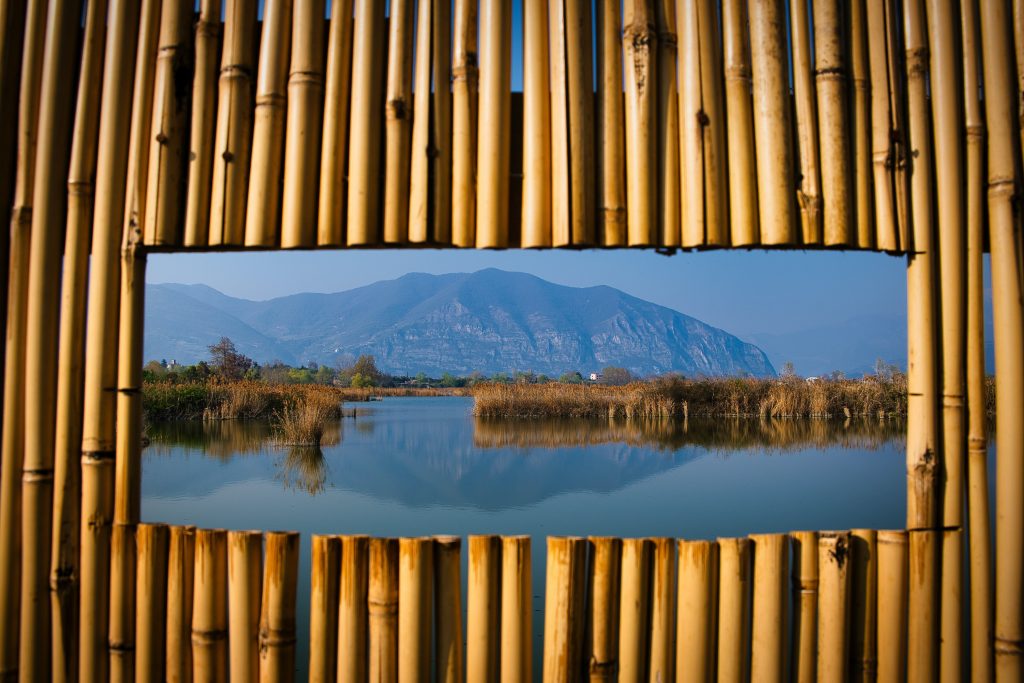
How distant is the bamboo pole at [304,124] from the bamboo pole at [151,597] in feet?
2.91

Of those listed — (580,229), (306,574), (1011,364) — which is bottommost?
(306,574)

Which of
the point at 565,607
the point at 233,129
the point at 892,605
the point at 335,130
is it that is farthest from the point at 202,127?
the point at 892,605

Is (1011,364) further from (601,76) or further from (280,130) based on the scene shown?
(280,130)

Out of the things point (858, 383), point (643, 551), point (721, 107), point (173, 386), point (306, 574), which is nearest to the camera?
point (643, 551)

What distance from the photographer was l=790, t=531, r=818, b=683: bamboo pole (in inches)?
75.9

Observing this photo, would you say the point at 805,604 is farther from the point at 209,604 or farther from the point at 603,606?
the point at 209,604

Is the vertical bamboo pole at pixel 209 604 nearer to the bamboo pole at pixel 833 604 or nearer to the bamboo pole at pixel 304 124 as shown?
the bamboo pole at pixel 304 124

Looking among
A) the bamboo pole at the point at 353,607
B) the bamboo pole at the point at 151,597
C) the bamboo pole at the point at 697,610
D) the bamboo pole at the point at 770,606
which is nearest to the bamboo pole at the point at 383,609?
the bamboo pole at the point at 353,607

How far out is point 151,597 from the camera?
78.4 inches

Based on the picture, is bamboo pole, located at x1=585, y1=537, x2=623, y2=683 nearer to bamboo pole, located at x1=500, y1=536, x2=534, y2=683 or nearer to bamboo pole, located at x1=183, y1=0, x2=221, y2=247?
bamboo pole, located at x1=500, y1=536, x2=534, y2=683

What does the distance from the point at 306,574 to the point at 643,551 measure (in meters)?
3.76

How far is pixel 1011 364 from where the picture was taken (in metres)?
1.99

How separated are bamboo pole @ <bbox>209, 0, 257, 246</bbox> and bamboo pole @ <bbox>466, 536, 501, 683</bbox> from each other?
1.08 m

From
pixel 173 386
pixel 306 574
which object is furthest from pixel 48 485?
pixel 173 386
